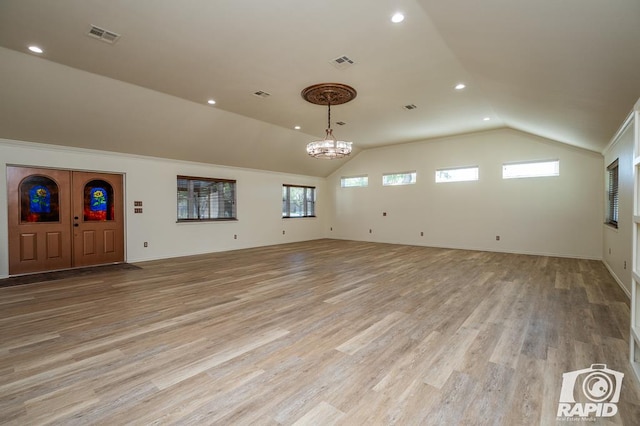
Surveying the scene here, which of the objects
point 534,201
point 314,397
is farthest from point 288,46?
point 534,201

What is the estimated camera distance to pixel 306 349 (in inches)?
99.1

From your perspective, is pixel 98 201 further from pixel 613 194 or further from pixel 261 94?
pixel 613 194

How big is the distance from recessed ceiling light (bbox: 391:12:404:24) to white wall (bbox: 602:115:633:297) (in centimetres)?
370

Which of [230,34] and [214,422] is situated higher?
[230,34]

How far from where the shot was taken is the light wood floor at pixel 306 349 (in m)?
1.77

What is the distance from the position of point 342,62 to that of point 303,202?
737 centimetres

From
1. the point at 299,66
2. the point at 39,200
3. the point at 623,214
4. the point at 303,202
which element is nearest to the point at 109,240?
the point at 39,200

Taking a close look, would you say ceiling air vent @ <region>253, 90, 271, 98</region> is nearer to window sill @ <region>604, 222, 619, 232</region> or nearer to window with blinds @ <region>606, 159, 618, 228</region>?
window with blinds @ <region>606, 159, 618, 228</region>

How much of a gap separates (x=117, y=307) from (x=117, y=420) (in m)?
2.38

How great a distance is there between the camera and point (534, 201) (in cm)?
718

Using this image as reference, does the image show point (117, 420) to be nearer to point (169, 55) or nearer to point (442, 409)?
point (442, 409)

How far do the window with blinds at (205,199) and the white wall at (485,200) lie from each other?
4418 millimetres

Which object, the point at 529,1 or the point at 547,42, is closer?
the point at 529,1

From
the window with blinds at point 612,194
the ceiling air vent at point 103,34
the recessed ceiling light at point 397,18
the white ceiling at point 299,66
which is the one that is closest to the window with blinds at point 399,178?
the white ceiling at point 299,66
